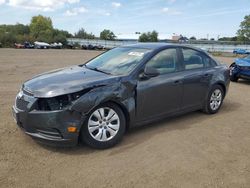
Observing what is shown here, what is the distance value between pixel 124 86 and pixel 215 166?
5.74 feet

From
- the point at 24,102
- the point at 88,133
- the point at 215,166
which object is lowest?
the point at 215,166

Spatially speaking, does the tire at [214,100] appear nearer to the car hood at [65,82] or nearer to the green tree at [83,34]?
the car hood at [65,82]

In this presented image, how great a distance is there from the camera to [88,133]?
13.0 ft

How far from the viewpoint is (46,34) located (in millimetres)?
69438

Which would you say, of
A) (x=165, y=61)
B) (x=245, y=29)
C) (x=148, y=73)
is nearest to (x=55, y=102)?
(x=148, y=73)

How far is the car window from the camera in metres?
5.39

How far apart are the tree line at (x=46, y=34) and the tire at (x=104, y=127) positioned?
160 ft

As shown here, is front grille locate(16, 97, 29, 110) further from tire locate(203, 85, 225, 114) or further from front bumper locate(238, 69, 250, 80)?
front bumper locate(238, 69, 250, 80)

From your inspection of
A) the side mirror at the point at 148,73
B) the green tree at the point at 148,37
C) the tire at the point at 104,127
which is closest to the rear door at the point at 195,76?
the side mirror at the point at 148,73

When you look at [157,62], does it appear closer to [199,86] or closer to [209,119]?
[199,86]

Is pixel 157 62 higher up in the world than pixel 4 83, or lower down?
higher up

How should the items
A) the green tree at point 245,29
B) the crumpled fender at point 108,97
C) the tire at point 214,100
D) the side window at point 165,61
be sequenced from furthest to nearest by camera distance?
the green tree at point 245,29, the tire at point 214,100, the side window at point 165,61, the crumpled fender at point 108,97

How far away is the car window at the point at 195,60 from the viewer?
17.7ft

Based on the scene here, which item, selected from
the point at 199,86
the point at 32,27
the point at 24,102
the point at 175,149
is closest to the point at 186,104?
the point at 199,86
